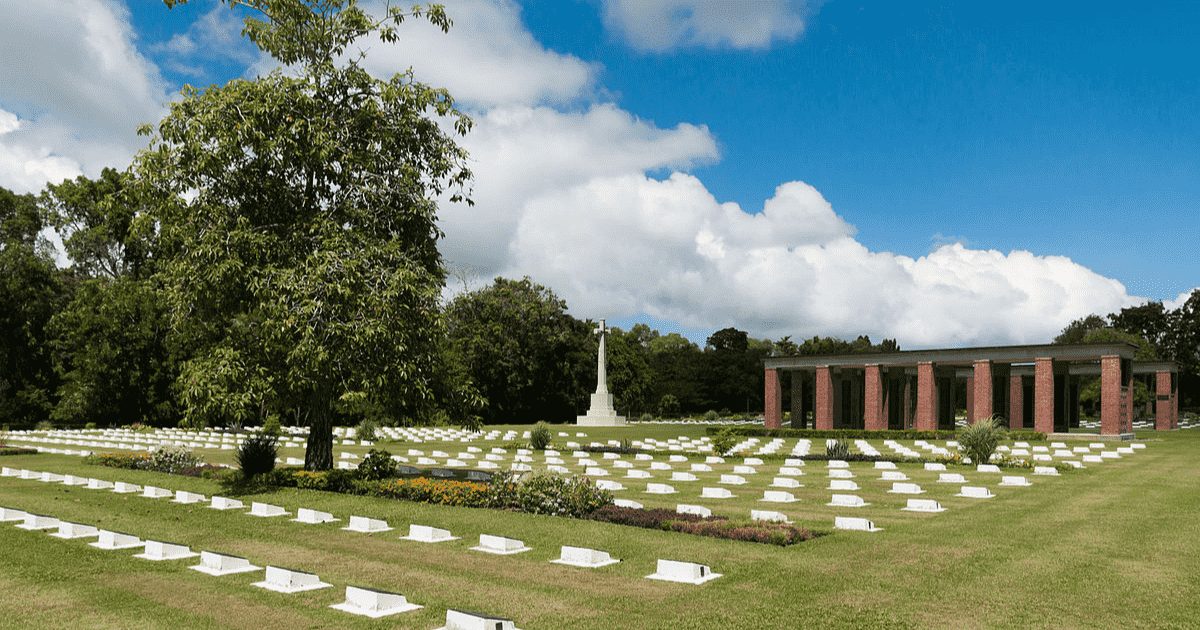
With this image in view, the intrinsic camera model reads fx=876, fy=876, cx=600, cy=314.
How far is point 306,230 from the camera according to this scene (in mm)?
19750

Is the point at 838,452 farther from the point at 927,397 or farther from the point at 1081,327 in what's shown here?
the point at 1081,327

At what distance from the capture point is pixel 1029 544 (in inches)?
507

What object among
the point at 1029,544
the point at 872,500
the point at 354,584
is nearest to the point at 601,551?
the point at 354,584

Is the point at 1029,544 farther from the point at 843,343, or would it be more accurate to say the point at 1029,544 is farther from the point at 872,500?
the point at 843,343

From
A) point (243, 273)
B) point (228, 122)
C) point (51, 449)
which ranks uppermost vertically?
point (228, 122)

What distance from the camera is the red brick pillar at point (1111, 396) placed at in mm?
45500

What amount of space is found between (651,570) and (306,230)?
1241 cm

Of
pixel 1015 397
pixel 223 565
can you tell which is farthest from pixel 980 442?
pixel 1015 397

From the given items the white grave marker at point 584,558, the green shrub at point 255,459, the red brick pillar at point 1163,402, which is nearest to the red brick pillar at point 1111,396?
the red brick pillar at point 1163,402

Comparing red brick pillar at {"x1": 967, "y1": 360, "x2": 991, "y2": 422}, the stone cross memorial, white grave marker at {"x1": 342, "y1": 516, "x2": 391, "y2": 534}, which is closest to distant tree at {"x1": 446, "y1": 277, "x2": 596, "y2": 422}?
the stone cross memorial

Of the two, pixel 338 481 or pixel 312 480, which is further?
pixel 312 480

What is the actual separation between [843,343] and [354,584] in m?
119

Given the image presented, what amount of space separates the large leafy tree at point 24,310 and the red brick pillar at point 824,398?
1890 inches

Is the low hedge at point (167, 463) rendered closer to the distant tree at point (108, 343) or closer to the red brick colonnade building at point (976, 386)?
the distant tree at point (108, 343)
